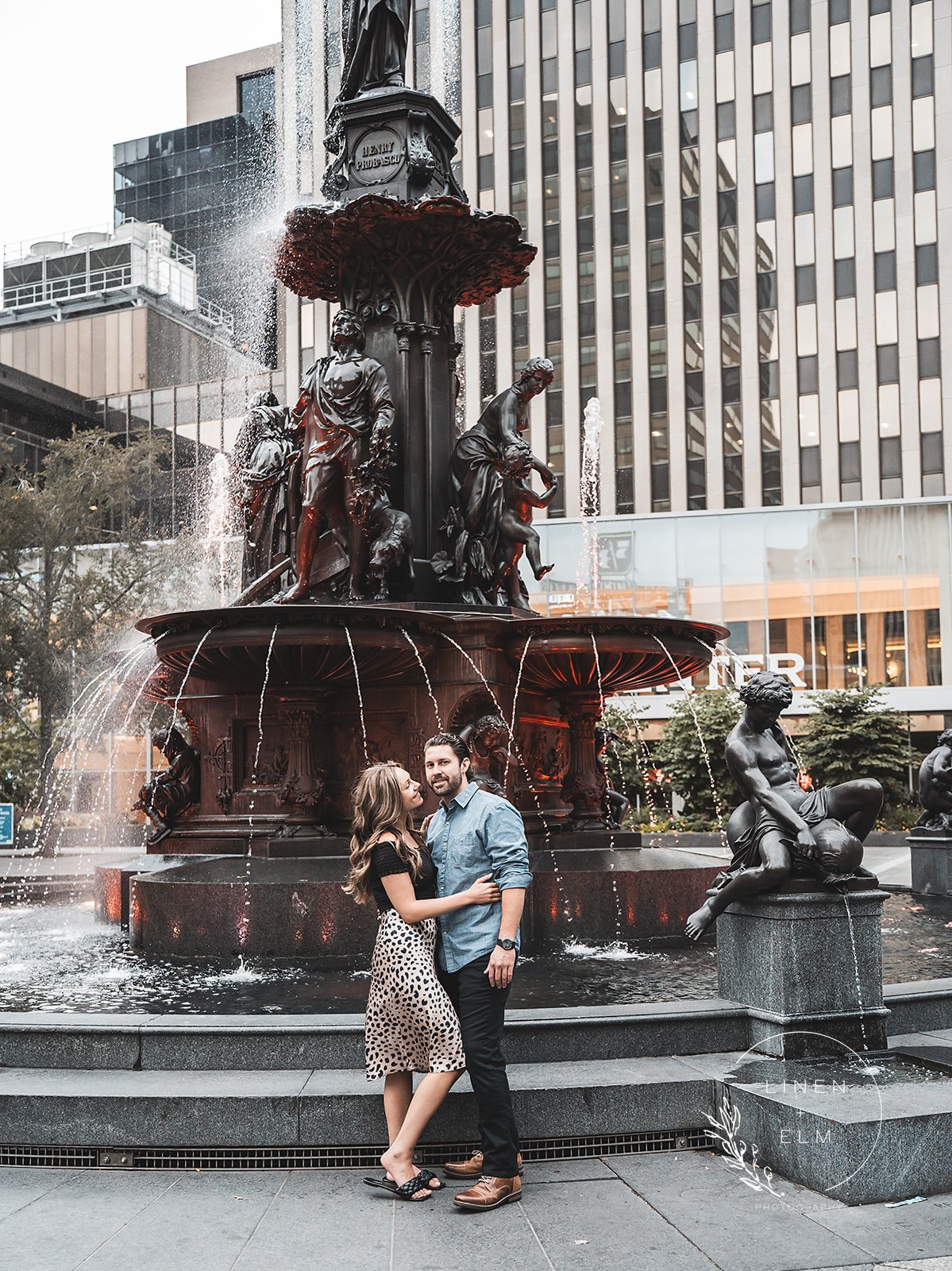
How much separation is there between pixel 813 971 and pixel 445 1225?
2.46 meters

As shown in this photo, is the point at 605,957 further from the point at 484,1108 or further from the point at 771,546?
the point at 771,546

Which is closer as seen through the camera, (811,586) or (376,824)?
(376,824)

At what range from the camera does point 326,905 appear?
887 centimetres

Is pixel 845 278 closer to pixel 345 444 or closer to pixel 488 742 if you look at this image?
pixel 345 444

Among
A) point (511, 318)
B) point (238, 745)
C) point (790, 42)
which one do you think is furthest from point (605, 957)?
point (790, 42)

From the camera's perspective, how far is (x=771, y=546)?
45.7 meters

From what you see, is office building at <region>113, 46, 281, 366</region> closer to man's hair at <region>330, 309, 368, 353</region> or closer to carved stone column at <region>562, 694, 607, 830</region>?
man's hair at <region>330, 309, 368, 353</region>

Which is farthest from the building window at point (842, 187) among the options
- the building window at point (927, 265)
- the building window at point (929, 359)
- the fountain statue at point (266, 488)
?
the fountain statue at point (266, 488)

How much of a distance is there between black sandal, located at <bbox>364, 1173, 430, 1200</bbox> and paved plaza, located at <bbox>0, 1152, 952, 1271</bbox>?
0.17 ft

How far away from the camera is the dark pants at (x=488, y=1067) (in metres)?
5.12

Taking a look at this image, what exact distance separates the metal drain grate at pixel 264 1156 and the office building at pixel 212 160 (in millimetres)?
82963

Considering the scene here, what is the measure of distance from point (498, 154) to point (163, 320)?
72.1 feet

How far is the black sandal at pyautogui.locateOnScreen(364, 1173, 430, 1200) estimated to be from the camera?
16.9 ft

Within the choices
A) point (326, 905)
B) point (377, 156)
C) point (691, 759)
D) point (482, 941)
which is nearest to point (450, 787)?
point (482, 941)
